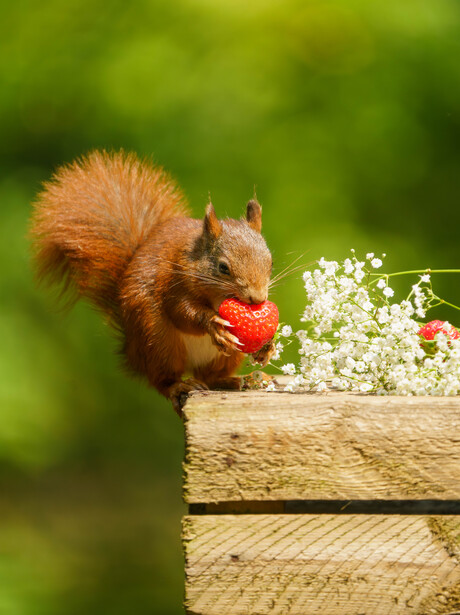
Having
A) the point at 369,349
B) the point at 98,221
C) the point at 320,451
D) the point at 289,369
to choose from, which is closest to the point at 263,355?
the point at 289,369

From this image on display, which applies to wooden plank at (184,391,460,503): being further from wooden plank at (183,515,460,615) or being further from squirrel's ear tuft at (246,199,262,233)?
squirrel's ear tuft at (246,199,262,233)

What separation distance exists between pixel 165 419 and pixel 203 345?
152 cm

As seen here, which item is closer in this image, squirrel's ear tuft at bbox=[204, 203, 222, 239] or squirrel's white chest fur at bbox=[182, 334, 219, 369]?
squirrel's ear tuft at bbox=[204, 203, 222, 239]

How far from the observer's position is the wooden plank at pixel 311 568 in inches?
40.9

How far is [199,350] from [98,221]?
1.23 ft

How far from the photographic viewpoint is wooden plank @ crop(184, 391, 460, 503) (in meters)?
1.04

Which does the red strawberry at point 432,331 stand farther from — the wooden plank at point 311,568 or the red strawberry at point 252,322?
the wooden plank at point 311,568

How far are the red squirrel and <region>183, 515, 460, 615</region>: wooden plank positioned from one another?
0.40 metres

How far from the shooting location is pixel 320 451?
3.48 feet

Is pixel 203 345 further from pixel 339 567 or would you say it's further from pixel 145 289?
pixel 339 567

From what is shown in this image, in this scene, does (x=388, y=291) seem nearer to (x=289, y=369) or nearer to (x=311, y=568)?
(x=289, y=369)

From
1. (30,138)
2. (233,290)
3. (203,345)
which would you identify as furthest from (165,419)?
(233,290)

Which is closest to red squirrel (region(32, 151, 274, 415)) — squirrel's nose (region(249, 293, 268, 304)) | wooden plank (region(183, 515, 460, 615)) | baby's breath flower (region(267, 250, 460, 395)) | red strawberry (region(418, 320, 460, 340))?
squirrel's nose (region(249, 293, 268, 304))

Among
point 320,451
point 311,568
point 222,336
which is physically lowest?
point 311,568
